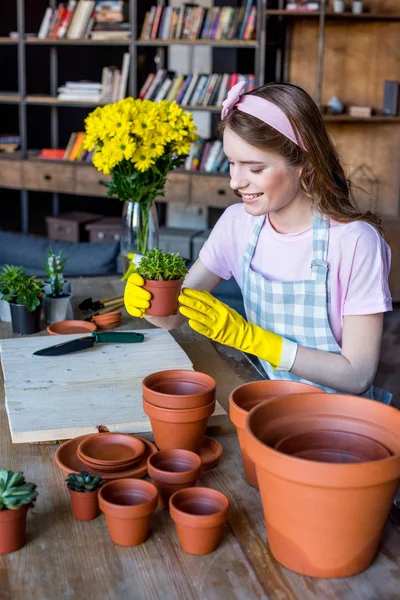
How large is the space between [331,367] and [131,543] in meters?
0.68

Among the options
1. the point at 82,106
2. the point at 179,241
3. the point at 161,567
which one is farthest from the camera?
the point at 82,106

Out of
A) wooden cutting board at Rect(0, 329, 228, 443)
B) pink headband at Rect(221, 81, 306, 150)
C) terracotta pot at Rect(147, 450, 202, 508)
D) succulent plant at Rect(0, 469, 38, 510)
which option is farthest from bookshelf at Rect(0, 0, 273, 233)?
succulent plant at Rect(0, 469, 38, 510)

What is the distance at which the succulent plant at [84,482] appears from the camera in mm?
1029

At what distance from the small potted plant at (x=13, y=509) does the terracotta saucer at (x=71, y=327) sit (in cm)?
86

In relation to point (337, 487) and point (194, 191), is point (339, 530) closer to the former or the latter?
point (337, 487)

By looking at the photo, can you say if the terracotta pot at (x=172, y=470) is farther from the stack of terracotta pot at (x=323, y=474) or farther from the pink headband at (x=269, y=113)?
the pink headband at (x=269, y=113)

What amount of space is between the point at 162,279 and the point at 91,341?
0.24 metres

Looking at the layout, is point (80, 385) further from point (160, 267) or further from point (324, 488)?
point (324, 488)

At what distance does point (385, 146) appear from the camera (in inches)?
213

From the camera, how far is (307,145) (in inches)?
62.6

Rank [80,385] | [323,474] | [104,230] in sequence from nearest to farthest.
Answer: [323,474]
[80,385]
[104,230]

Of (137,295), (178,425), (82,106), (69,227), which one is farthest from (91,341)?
(82,106)

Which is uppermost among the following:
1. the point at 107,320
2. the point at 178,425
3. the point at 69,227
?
the point at 178,425

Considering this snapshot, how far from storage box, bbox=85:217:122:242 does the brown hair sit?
3975mm
